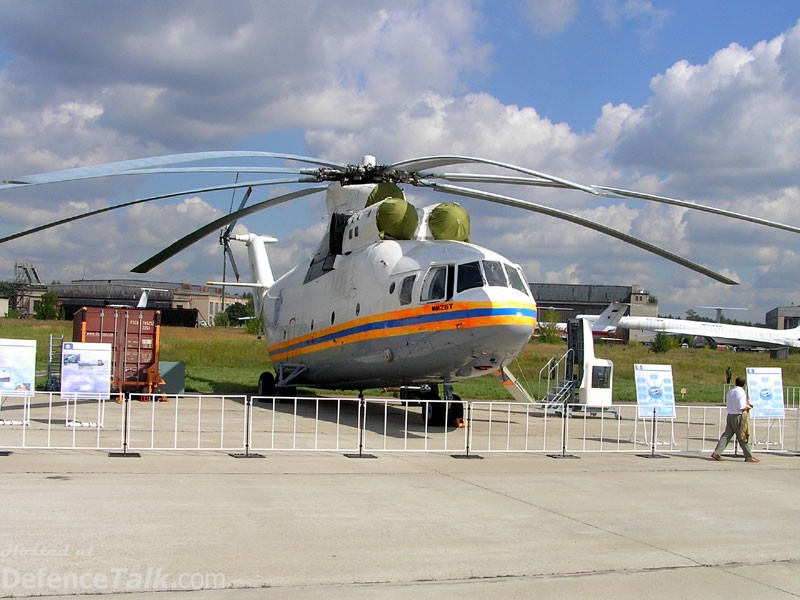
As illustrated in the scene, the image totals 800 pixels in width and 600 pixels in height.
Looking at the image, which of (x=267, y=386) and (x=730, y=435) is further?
(x=267, y=386)

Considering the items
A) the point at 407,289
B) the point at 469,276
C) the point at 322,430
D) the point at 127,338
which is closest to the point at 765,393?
the point at 469,276

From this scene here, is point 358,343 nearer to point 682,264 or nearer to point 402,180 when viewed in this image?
point 402,180

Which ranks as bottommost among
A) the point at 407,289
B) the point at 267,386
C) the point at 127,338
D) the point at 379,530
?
the point at 379,530

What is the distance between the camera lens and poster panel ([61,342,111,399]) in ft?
50.9

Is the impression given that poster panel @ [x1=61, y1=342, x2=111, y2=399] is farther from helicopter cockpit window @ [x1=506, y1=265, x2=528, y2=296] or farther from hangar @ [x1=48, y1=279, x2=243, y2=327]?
hangar @ [x1=48, y1=279, x2=243, y2=327]

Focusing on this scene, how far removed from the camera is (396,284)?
56.4 ft

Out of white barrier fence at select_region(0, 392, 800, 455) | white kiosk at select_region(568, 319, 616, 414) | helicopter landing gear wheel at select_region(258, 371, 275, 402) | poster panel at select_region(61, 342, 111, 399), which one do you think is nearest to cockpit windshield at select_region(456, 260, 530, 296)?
white barrier fence at select_region(0, 392, 800, 455)

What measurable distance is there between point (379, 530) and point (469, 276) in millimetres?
8308

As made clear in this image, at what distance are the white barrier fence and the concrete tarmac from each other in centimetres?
154

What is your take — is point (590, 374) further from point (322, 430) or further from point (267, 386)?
point (267, 386)

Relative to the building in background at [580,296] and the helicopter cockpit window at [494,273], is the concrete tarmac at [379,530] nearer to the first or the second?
the helicopter cockpit window at [494,273]

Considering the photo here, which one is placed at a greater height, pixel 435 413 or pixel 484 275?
pixel 484 275

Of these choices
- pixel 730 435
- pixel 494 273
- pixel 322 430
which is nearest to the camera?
pixel 730 435

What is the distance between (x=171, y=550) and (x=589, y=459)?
9.02 meters
